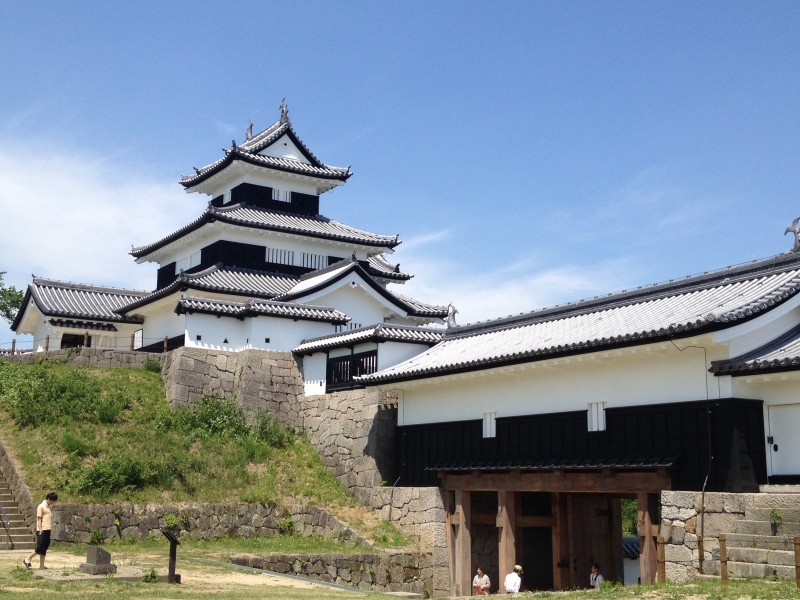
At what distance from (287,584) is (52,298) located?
2898cm

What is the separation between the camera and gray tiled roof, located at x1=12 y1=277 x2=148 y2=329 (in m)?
41.6

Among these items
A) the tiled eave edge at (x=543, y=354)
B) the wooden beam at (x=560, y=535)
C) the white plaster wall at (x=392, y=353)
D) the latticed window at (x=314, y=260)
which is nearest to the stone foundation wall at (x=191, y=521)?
the tiled eave edge at (x=543, y=354)

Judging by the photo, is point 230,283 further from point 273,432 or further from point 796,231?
point 796,231

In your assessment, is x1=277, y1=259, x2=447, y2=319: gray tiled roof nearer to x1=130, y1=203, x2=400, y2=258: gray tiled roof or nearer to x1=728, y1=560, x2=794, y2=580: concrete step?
x1=130, y1=203, x2=400, y2=258: gray tiled roof

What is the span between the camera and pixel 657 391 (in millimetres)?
20000

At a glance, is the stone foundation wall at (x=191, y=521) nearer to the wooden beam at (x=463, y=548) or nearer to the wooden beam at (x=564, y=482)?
the wooden beam at (x=463, y=548)

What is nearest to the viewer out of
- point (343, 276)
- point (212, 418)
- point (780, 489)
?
point (780, 489)

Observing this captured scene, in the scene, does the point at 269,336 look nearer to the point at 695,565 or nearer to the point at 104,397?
the point at 104,397

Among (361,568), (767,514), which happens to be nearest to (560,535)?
(361,568)

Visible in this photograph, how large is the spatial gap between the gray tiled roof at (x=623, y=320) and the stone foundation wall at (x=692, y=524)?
3.42 metres

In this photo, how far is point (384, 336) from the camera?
94.2ft

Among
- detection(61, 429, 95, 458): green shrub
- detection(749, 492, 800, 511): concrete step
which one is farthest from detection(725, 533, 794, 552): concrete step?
detection(61, 429, 95, 458): green shrub

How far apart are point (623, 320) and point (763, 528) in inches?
269

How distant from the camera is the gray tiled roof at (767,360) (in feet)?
57.4
